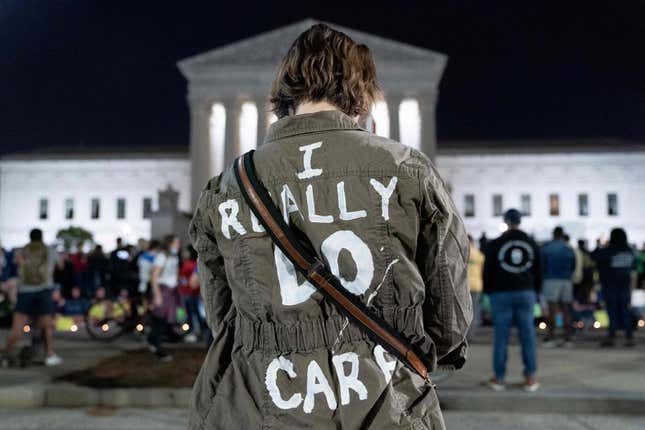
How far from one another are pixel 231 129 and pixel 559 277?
42.4 m

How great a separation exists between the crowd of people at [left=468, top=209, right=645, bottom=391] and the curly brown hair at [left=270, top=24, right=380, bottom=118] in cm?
564

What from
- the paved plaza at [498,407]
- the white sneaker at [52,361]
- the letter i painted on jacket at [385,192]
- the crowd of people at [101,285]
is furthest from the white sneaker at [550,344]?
the letter i painted on jacket at [385,192]

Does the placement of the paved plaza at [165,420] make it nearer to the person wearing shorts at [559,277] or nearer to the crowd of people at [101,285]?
the crowd of people at [101,285]

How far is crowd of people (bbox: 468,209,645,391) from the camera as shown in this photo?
7.28 m

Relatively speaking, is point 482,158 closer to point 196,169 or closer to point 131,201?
point 196,169

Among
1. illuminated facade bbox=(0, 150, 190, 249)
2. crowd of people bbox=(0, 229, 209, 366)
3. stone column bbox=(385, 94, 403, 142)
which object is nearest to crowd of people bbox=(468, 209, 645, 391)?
crowd of people bbox=(0, 229, 209, 366)

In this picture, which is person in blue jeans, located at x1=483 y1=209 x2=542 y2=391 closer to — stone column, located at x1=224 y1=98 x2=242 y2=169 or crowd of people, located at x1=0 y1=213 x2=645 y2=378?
crowd of people, located at x1=0 y1=213 x2=645 y2=378

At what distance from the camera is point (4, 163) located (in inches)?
2822

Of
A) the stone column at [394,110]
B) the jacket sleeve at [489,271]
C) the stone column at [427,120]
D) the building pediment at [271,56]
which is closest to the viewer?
the jacket sleeve at [489,271]

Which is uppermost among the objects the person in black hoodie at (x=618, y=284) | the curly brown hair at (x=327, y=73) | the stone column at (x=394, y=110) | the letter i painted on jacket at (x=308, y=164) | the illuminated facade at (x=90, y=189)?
→ the stone column at (x=394, y=110)

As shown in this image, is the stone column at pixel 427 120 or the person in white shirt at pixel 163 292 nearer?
the person in white shirt at pixel 163 292

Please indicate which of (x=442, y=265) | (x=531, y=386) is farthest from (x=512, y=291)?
(x=442, y=265)

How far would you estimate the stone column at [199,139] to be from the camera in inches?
2052

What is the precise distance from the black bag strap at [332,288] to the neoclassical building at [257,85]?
163 feet
